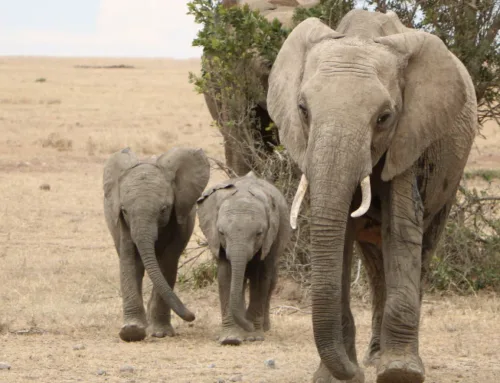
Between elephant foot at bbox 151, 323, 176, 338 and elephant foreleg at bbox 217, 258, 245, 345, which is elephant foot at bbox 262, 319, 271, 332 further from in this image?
elephant foot at bbox 151, 323, 176, 338

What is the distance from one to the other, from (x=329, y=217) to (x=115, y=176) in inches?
132

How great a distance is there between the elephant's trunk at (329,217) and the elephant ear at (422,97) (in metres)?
0.34

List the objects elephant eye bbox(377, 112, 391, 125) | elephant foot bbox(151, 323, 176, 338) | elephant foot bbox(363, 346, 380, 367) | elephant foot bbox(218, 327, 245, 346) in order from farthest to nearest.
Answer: elephant foot bbox(151, 323, 176, 338), elephant foot bbox(218, 327, 245, 346), elephant foot bbox(363, 346, 380, 367), elephant eye bbox(377, 112, 391, 125)

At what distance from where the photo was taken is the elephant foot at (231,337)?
7613 mm

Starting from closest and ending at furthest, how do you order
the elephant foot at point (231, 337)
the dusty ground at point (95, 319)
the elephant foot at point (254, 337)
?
the dusty ground at point (95, 319) → the elephant foot at point (231, 337) → the elephant foot at point (254, 337)

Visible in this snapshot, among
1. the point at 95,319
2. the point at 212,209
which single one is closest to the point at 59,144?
the point at 95,319

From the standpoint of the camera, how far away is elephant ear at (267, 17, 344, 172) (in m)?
5.52

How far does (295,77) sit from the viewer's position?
18.8 ft

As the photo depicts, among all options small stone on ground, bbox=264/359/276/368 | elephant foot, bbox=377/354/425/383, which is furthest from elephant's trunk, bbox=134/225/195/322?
elephant foot, bbox=377/354/425/383

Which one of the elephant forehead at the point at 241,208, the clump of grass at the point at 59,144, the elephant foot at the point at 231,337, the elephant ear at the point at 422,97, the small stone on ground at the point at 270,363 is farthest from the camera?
the clump of grass at the point at 59,144

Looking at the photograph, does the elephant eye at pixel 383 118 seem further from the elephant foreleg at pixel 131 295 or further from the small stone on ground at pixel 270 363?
the elephant foreleg at pixel 131 295

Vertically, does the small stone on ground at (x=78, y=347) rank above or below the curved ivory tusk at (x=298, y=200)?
below

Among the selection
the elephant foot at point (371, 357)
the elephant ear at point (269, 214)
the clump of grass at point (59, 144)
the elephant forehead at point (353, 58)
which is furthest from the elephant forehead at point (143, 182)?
the clump of grass at point (59, 144)

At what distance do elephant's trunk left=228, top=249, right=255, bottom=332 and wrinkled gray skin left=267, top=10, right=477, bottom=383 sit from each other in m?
→ 1.58
